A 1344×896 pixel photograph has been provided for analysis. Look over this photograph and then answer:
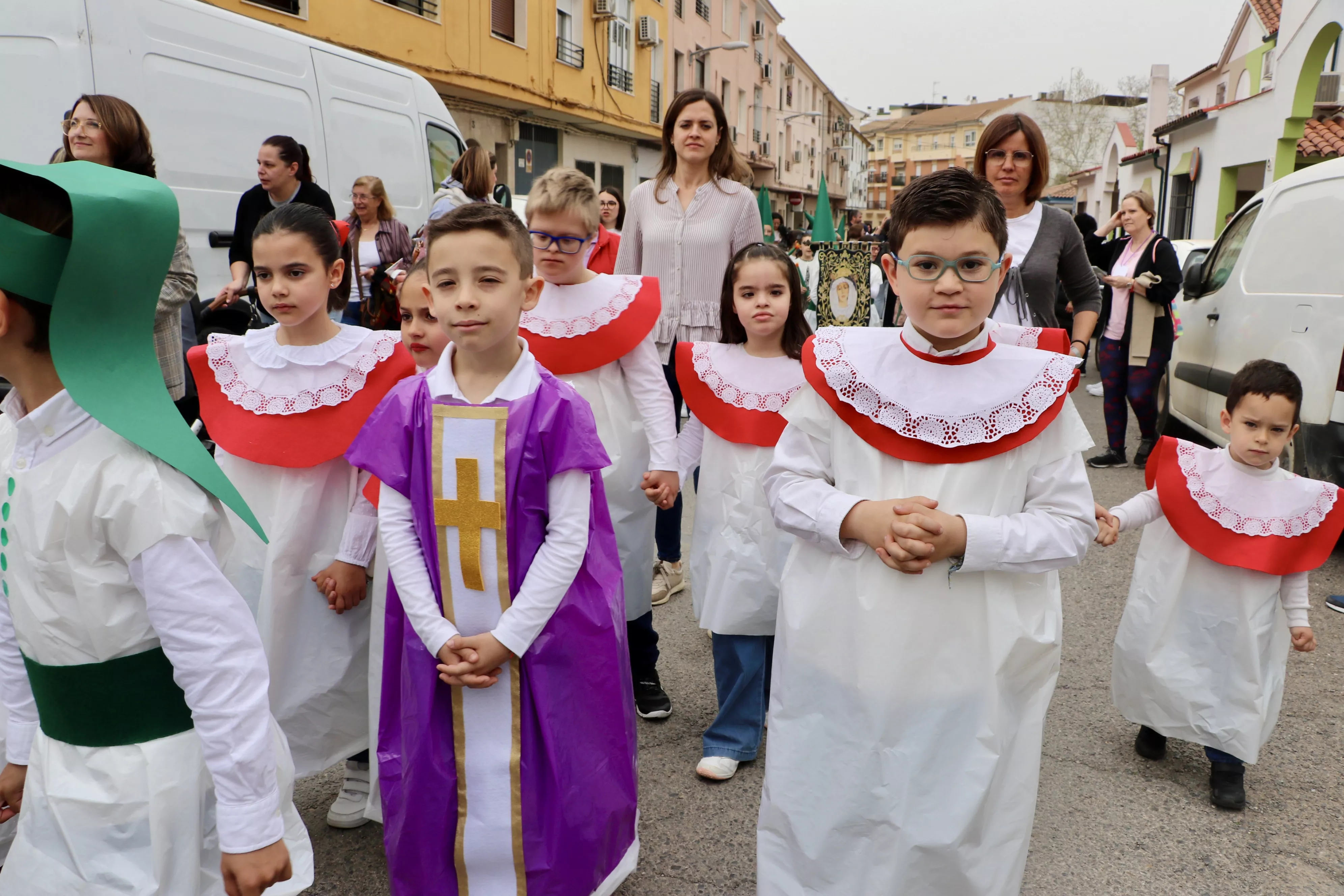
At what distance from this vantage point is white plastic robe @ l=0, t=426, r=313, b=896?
57.4 inches

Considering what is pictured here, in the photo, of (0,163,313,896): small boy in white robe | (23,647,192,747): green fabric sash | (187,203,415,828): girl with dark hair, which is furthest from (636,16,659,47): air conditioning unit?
(23,647,192,747): green fabric sash

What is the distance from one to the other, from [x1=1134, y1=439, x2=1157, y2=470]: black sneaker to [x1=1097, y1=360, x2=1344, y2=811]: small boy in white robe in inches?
180

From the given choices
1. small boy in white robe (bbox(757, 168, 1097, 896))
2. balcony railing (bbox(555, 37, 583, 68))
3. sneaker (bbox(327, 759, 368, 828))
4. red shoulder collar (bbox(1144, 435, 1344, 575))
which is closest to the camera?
small boy in white robe (bbox(757, 168, 1097, 896))

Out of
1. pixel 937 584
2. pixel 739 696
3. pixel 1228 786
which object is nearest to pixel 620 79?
pixel 739 696

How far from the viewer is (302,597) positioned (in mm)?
2564

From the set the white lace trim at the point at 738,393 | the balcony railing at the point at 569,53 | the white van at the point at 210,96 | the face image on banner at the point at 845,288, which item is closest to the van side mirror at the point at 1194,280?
the face image on banner at the point at 845,288

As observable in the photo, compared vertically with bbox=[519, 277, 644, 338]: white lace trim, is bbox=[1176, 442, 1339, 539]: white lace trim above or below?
below

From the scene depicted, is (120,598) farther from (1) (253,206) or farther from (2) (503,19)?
(2) (503,19)

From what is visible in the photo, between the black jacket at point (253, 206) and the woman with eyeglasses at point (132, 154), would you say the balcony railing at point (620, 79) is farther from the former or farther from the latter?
the woman with eyeglasses at point (132, 154)

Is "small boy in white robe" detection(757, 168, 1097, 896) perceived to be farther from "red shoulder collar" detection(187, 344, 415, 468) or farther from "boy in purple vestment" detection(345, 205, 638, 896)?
"red shoulder collar" detection(187, 344, 415, 468)

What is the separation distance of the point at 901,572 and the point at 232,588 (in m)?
1.16

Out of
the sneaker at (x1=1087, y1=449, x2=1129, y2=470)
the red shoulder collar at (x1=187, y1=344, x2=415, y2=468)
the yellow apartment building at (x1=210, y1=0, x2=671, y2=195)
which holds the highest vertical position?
the yellow apartment building at (x1=210, y1=0, x2=671, y2=195)

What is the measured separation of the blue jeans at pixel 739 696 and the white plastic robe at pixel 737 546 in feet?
0.21

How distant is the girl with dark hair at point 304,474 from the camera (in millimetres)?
2531
